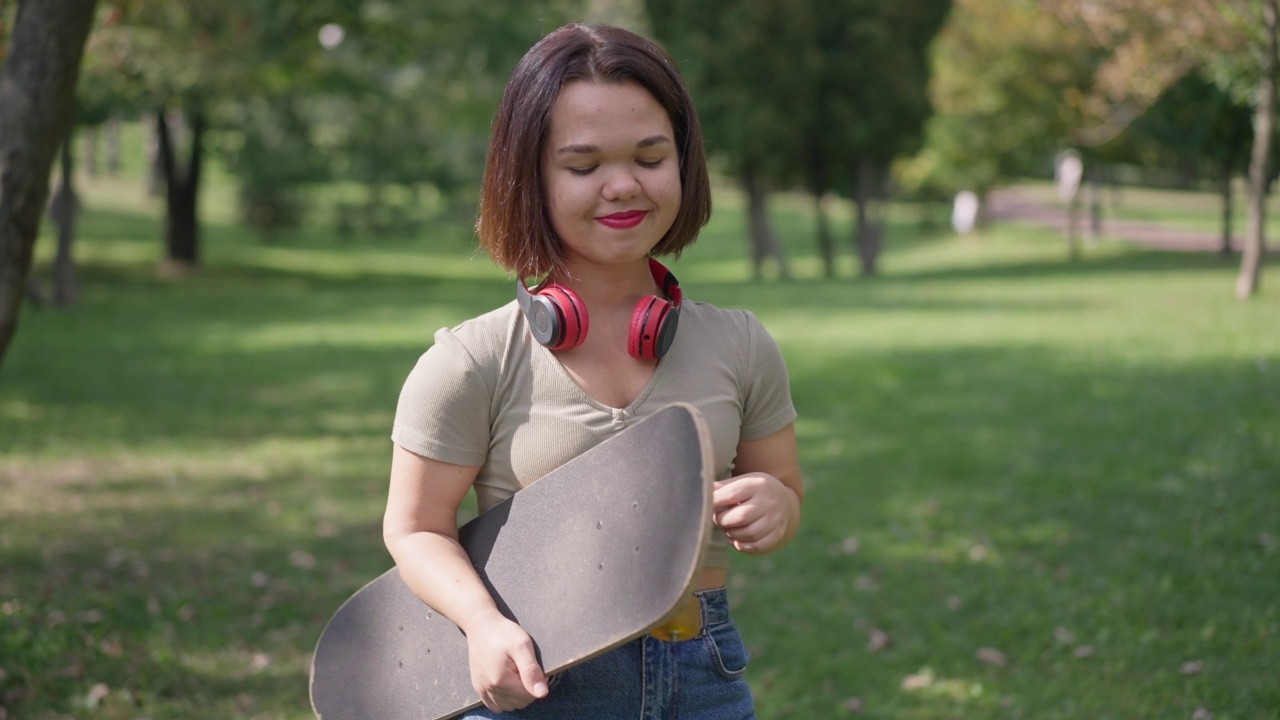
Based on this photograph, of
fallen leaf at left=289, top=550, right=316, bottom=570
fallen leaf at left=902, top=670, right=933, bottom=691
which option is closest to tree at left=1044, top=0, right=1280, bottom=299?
fallen leaf at left=902, top=670, right=933, bottom=691

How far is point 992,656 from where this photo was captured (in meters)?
4.67

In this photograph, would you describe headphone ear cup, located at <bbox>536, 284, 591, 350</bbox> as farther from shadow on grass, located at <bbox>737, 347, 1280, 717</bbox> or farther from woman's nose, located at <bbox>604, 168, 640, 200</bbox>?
shadow on grass, located at <bbox>737, 347, 1280, 717</bbox>

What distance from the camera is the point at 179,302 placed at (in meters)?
19.5

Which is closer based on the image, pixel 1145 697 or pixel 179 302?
pixel 1145 697

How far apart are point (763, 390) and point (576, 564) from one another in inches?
16.4

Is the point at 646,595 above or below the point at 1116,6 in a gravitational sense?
below

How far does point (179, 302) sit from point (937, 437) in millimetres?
14249

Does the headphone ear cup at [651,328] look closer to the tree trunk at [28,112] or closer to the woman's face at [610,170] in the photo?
the woman's face at [610,170]

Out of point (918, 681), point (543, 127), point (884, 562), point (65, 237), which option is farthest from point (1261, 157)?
point (543, 127)

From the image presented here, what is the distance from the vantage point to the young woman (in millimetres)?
1776

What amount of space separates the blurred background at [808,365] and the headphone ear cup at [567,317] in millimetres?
2578

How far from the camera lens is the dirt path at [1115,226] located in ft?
95.1

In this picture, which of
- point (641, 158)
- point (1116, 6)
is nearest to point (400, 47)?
point (1116, 6)

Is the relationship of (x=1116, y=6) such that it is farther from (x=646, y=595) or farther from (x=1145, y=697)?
(x=646, y=595)
